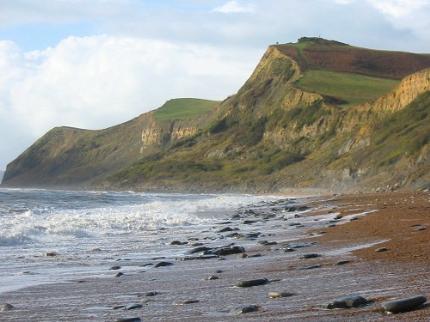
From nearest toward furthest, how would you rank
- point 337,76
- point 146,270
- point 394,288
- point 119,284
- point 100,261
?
1. point 394,288
2. point 119,284
3. point 146,270
4. point 100,261
5. point 337,76

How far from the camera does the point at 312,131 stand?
449 feet

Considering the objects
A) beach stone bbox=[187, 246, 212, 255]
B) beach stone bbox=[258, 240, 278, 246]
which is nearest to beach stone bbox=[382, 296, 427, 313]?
beach stone bbox=[187, 246, 212, 255]

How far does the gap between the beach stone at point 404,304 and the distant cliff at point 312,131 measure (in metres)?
58.8

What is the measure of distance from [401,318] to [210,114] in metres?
187

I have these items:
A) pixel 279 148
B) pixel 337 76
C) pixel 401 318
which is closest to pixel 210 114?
pixel 337 76

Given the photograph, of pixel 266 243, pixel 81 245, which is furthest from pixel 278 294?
pixel 81 245

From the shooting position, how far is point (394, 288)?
473 inches

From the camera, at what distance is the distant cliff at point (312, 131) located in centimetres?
9544

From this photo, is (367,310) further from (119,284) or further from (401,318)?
(119,284)

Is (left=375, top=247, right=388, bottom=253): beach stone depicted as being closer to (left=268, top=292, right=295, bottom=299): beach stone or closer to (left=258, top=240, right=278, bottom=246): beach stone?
(left=268, top=292, right=295, bottom=299): beach stone

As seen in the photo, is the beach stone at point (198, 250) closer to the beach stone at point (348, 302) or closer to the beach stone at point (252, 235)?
the beach stone at point (252, 235)

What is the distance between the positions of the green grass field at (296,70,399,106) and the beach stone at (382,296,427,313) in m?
133

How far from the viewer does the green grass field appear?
14912cm

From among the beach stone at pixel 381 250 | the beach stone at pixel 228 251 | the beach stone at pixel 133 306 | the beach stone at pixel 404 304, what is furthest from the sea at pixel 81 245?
the beach stone at pixel 404 304
